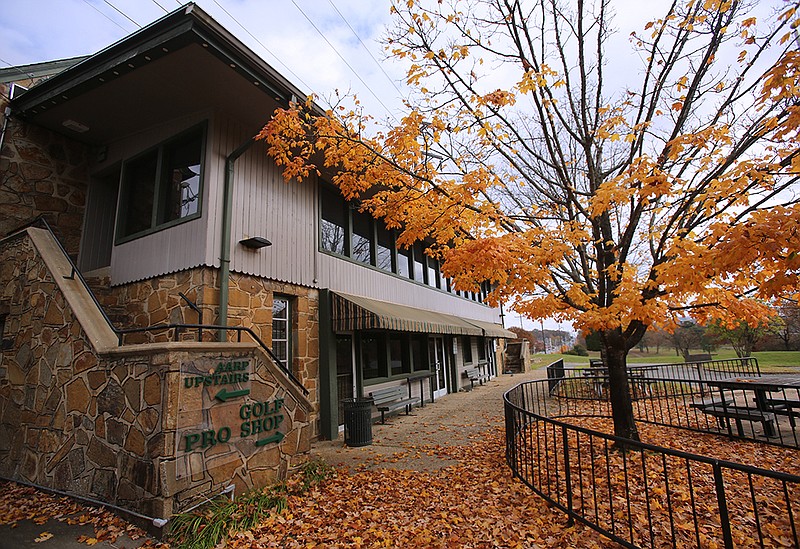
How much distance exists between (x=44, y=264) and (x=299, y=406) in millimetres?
4324

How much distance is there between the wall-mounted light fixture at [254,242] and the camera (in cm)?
696

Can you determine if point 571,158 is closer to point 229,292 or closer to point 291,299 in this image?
point 291,299

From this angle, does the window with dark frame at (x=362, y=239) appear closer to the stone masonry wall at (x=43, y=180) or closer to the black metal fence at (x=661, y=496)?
the black metal fence at (x=661, y=496)

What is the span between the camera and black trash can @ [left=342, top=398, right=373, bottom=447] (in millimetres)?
7566

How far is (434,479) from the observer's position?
18.7 feet

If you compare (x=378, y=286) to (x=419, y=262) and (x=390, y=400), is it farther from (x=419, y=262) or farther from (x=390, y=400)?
(x=419, y=262)

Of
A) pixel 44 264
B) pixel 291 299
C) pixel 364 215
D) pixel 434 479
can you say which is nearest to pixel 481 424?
pixel 434 479

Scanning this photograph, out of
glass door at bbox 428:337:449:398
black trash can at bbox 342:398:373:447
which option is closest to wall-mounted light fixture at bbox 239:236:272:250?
black trash can at bbox 342:398:373:447

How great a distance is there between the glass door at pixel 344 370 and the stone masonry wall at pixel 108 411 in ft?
8.87

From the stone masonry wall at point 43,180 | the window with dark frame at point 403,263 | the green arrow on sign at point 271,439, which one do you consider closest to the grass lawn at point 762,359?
the window with dark frame at point 403,263

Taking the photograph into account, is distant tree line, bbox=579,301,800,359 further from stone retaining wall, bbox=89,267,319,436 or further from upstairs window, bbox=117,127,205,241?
upstairs window, bbox=117,127,205,241

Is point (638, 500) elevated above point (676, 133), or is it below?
below

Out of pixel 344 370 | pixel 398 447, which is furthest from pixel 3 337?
pixel 398 447

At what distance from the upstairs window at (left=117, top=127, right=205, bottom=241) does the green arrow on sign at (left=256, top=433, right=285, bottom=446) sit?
3866 mm
